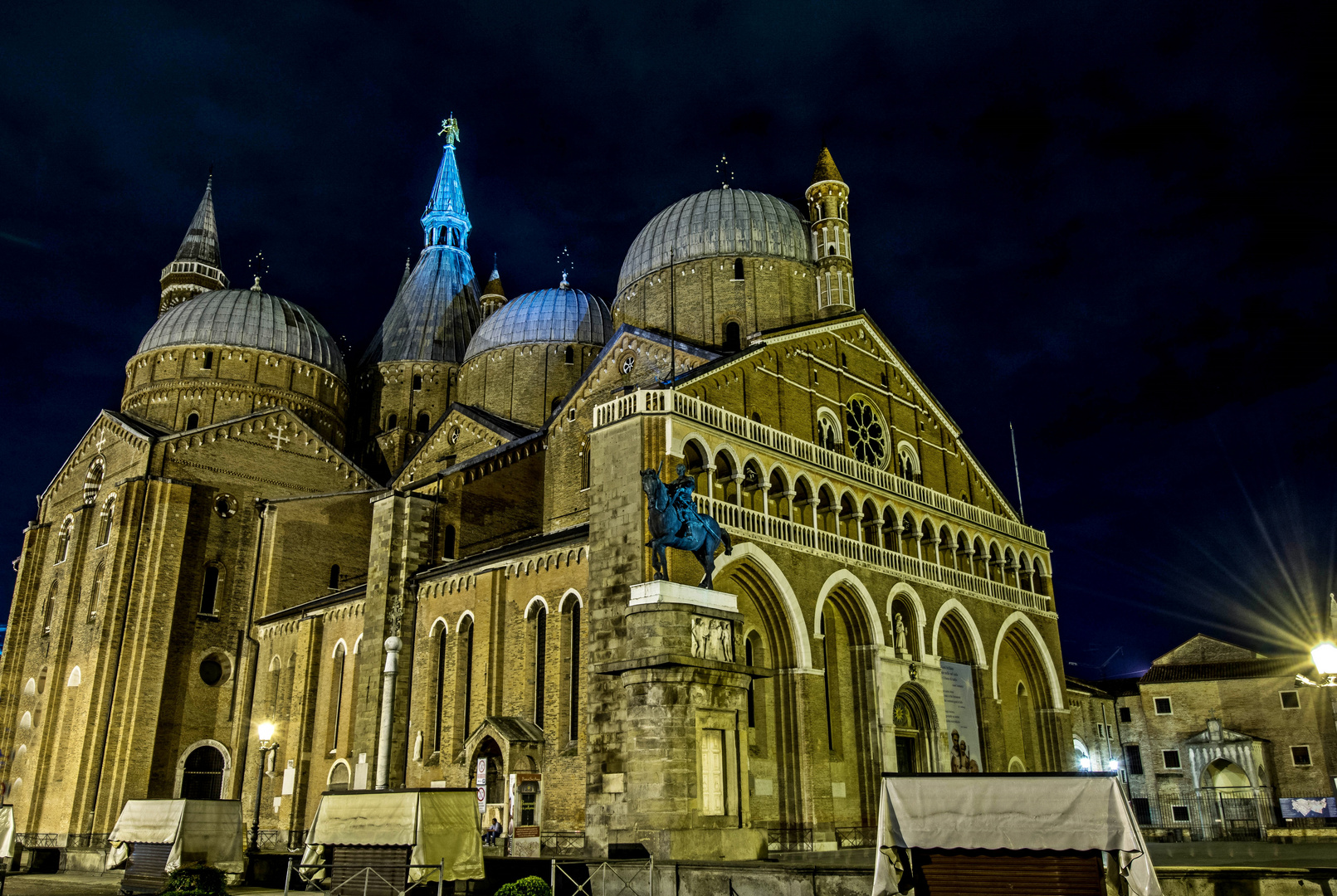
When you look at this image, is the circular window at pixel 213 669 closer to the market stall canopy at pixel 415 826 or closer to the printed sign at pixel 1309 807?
the market stall canopy at pixel 415 826

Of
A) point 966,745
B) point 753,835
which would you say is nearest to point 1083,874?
point 753,835

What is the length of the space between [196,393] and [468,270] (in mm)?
16801

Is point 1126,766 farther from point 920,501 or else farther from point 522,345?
point 522,345

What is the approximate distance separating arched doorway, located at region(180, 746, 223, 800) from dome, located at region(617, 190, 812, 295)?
21544 millimetres

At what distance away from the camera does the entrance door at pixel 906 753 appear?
28.5 m

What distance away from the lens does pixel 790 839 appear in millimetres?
24906

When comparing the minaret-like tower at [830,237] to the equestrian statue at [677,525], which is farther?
the minaret-like tower at [830,237]

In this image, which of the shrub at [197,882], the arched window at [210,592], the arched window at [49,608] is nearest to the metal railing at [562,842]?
the shrub at [197,882]

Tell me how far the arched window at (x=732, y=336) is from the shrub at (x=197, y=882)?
2307 cm

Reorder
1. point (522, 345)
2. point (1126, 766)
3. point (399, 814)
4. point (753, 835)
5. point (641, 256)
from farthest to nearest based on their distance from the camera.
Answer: point (1126, 766)
point (522, 345)
point (641, 256)
point (753, 835)
point (399, 814)

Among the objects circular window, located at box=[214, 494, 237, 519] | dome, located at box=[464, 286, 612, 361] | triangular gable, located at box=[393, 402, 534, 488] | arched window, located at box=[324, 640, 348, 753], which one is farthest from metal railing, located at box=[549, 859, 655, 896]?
dome, located at box=[464, 286, 612, 361]

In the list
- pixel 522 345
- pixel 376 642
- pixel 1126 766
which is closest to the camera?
pixel 376 642

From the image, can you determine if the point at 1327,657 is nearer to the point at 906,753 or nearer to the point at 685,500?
the point at 685,500

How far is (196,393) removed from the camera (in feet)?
140
